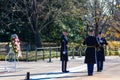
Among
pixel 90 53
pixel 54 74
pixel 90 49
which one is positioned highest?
pixel 90 49

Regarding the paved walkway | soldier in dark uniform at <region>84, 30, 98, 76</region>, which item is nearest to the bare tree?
the paved walkway

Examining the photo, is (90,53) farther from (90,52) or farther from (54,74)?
(54,74)

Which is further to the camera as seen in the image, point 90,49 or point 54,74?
point 54,74

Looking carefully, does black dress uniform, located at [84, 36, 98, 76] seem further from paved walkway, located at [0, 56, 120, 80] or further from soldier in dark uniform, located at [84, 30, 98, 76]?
paved walkway, located at [0, 56, 120, 80]

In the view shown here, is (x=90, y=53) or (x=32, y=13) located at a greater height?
(x=32, y=13)

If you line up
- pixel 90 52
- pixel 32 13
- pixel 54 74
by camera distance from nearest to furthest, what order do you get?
pixel 90 52 → pixel 54 74 → pixel 32 13

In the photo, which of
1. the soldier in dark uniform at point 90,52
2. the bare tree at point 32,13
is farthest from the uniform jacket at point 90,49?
the bare tree at point 32,13

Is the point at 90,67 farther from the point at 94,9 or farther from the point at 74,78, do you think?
the point at 94,9

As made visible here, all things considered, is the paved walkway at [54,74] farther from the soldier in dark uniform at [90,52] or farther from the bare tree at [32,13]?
the bare tree at [32,13]

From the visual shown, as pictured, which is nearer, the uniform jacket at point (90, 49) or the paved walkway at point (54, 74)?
the paved walkway at point (54, 74)

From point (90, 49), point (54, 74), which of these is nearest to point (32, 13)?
point (54, 74)

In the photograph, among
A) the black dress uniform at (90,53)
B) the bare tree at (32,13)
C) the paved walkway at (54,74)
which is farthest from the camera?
the bare tree at (32,13)

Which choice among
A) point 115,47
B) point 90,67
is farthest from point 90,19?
point 90,67

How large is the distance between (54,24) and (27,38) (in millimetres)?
3488
